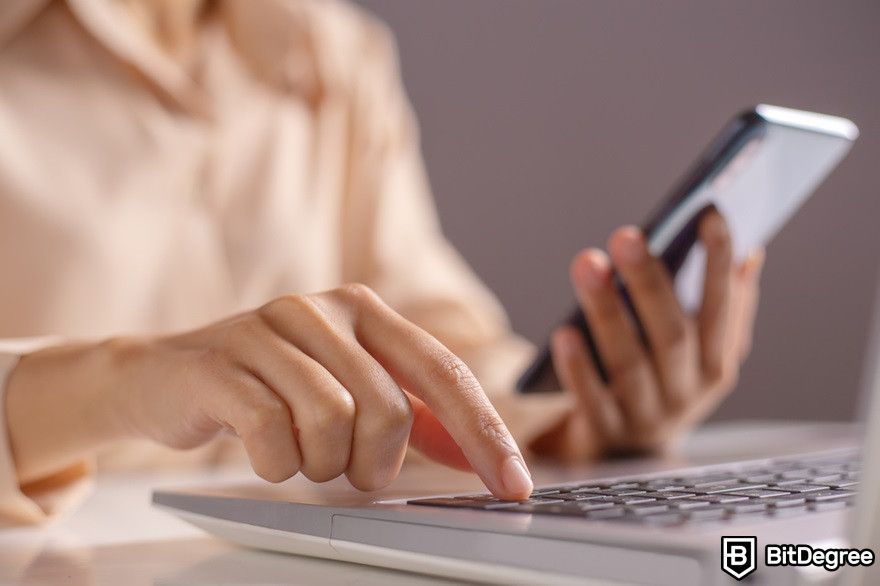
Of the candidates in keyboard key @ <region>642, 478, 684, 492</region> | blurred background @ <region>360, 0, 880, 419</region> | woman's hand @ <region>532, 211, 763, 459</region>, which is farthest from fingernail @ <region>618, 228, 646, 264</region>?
blurred background @ <region>360, 0, 880, 419</region>

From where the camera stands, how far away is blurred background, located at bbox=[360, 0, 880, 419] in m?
1.78

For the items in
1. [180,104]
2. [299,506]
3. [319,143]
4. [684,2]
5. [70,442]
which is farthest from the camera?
[684,2]

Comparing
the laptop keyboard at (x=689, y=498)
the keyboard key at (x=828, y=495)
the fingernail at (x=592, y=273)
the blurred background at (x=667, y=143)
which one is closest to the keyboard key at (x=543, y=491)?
the laptop keyboard at (x=689, y=498)

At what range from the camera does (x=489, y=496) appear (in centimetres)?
40

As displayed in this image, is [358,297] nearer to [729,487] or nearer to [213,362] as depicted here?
[213,362]

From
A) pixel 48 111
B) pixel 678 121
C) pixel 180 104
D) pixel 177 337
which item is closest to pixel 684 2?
pixel 678 121

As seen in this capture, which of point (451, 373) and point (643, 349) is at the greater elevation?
point (451, 373)

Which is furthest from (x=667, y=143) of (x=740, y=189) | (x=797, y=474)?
(x=797, y=474)

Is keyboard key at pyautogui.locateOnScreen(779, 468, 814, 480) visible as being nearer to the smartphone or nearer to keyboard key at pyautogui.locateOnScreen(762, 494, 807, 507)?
keyboard key at pyautogui.locateOnScreen(762, 494, 807, 507)

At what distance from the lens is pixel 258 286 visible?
94 cm

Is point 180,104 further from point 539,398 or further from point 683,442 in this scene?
point 683,442

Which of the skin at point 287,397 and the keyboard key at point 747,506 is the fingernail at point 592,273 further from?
the keyboard key at point 747,506

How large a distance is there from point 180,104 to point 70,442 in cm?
47

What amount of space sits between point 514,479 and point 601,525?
0.08m
